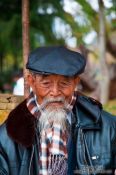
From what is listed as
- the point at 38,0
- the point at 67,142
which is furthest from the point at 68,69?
the point at 38,0

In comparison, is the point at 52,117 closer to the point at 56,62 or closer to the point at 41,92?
the point at 41,92

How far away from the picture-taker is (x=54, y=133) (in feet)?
9.58

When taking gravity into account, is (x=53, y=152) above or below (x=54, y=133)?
below

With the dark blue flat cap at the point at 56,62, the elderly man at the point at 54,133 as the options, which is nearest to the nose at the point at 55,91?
the elderly man at the point at 54,133

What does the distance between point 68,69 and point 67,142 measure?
0.44m

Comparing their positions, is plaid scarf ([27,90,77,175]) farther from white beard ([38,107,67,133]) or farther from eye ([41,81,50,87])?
eye ([41,81,50,87])

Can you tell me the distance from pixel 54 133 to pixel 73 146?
0.14 metres

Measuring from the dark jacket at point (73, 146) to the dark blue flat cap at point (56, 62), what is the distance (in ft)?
1.00

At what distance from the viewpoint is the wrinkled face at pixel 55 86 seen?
2879 millimetres

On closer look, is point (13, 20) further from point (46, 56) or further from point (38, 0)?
point (46, 56)

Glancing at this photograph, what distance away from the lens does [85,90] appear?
18.9 m

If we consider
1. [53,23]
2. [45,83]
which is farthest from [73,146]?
[53,23]

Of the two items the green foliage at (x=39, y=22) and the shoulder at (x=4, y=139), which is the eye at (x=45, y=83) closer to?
the shoulder at (x=4, y=139)

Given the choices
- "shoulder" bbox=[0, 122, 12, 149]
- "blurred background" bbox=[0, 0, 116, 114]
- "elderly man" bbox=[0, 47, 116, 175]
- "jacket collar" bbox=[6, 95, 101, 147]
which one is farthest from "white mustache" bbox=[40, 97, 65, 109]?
"blurred background" bbox=[0, 0, 116, 114]
